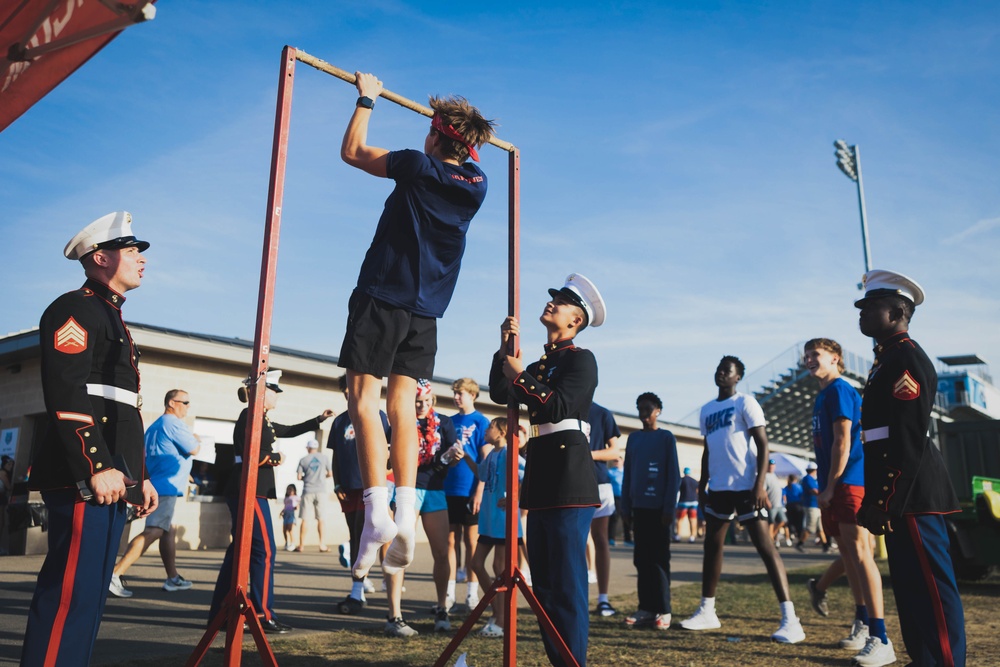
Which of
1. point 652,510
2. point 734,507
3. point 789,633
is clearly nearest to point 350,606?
point 652,510

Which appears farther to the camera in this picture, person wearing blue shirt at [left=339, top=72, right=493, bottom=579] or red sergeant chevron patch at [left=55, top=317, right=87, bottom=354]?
person wearing blue shirt at [left=339, top=72, right=493, bottom=579]

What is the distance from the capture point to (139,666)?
4879 millimetres

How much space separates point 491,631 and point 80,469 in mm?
3981

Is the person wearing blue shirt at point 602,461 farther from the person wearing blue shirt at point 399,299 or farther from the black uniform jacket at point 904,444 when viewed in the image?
the person wearing blue shirt at point 399,299

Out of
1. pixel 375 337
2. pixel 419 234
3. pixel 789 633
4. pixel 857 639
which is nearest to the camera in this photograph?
pixel 375 337

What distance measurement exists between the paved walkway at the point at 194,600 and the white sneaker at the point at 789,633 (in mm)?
2067

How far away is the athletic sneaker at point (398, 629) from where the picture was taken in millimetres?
6355

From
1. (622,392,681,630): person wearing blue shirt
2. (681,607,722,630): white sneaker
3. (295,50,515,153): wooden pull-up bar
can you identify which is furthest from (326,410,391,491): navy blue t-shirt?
(295,50,515,153): wooden pull-up bar

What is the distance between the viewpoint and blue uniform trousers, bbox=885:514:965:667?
13.3ft

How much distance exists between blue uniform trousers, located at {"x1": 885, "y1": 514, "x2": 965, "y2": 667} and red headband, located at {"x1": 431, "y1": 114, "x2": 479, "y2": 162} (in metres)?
2.83

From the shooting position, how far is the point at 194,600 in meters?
8.21

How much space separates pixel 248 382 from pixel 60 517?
3.04 feet

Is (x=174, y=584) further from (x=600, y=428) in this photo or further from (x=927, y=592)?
(x=927, y=592)

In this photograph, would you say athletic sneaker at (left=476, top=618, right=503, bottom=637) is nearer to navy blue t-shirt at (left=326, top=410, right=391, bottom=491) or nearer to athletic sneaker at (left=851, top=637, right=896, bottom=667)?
navy blue t-shirt at (left=326, top=410, right=391, bottom=491)
